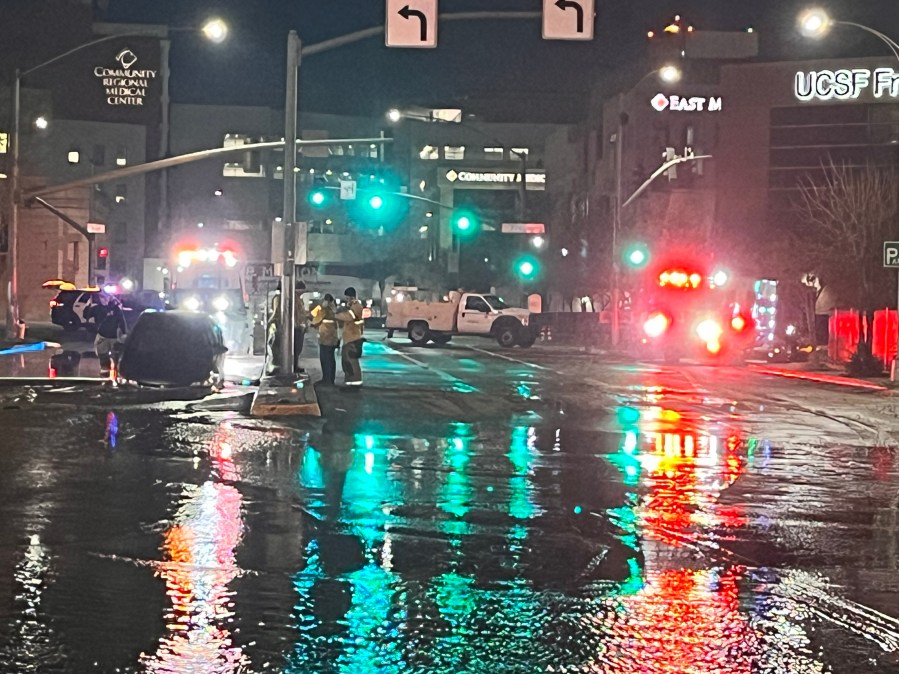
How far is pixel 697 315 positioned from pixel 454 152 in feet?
238

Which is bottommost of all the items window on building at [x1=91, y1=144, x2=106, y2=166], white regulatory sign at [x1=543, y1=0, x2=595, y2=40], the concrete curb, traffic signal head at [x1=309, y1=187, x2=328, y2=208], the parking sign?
the concrete curb

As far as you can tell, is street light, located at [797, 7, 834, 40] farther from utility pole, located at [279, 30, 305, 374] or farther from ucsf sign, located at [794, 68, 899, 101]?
ucsf sign, located at [794, 68, 899, 101]

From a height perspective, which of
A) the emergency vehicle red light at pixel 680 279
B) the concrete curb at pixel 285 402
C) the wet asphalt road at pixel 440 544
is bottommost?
the wet asphalt road at pixel 440 544

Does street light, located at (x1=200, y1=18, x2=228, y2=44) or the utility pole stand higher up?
street light, located at (x1=200, y1=18, x2=228, y2=44)

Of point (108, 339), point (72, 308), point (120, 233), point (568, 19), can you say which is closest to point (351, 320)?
point (108, 339)

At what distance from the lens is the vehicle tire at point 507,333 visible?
1832 inches

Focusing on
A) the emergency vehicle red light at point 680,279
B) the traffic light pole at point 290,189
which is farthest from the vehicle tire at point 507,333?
the traffic light pole at point 290,189

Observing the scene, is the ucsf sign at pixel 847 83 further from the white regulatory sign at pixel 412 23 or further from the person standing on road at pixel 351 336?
the white regulatory sign at pixel 412 23

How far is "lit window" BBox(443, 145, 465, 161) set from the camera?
108 metres

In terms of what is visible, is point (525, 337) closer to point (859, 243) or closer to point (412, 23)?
point (859, 243)

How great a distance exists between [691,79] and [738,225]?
11415 millimetres

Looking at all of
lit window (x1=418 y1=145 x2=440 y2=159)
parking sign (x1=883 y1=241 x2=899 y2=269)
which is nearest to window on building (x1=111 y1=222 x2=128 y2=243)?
lit window (x1=418 y1=145 x2=440 y2=159)

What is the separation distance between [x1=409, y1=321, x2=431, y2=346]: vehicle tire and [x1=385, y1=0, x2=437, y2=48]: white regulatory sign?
29693mm

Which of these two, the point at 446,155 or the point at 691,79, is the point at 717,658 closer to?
the point at 691,79
